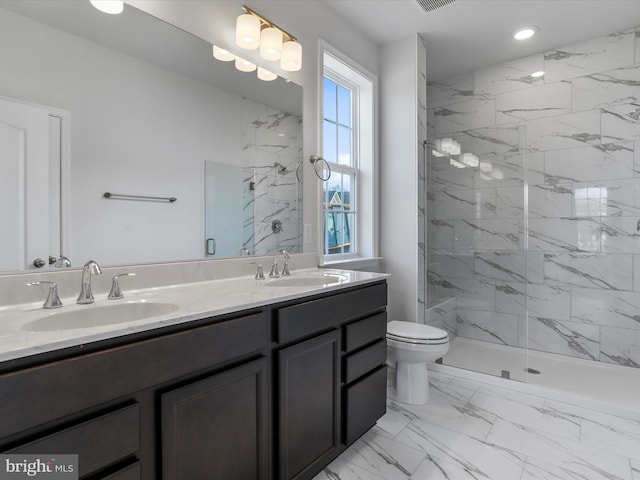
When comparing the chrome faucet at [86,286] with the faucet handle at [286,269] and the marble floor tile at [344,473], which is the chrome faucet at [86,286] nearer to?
the faucet handle at [286,269]

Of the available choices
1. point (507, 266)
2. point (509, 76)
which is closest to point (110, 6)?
point (507, 266)

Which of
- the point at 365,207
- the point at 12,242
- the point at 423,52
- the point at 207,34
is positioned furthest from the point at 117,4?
the point at 423,52

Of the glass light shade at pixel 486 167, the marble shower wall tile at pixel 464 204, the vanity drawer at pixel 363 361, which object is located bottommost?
the vanity drawer at pixel 363 361

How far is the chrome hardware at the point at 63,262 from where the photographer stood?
1.26 meters

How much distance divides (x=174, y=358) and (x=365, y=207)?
2185mm

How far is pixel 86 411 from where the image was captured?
829 mm

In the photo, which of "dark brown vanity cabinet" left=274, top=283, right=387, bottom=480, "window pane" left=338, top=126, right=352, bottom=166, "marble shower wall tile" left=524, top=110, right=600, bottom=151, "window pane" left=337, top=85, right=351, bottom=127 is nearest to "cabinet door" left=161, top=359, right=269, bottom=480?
"dark brown vanity cabinet" left=274, top=283, right=387, bottom=480

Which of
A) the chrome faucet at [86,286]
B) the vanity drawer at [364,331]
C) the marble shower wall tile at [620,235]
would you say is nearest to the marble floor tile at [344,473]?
the vanity drawer at [364,331]

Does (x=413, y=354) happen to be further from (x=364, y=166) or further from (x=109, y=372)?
(x=109, y=372)

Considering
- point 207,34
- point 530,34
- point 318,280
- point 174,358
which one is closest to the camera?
point 174,358

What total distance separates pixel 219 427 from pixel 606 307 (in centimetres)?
322

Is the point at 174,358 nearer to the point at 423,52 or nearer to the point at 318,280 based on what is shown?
the point at 318,280

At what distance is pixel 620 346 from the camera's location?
2.87 meters

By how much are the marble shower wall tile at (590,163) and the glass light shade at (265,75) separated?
99.9 inches
